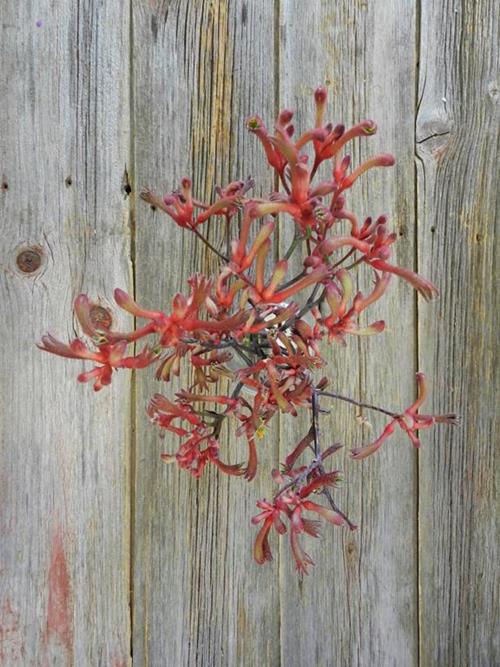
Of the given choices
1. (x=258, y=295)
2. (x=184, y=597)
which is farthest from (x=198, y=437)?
(x=184, y=597)

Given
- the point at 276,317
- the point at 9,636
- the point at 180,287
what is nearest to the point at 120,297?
the point at 276,317

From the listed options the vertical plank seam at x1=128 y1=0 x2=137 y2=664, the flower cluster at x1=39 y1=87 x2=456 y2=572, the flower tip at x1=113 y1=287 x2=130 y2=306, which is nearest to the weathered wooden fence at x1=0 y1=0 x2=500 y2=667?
the vertical plank seam at x1=128 y1=0 x2=137 y2=664

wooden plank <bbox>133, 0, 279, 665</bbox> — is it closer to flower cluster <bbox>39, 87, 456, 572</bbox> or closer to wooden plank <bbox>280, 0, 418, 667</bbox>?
wooden plank <bbox>280, 0, 418, 667</bbox>

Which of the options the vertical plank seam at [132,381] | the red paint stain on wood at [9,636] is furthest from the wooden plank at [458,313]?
the red paint stain on wood at [9,636]

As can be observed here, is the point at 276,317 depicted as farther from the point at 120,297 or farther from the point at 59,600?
the point at 59,600

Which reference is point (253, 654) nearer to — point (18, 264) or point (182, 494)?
point (182, 494)

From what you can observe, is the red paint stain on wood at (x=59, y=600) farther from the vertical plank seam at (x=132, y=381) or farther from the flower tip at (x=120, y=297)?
the flower tip at (x=120, y=297)
